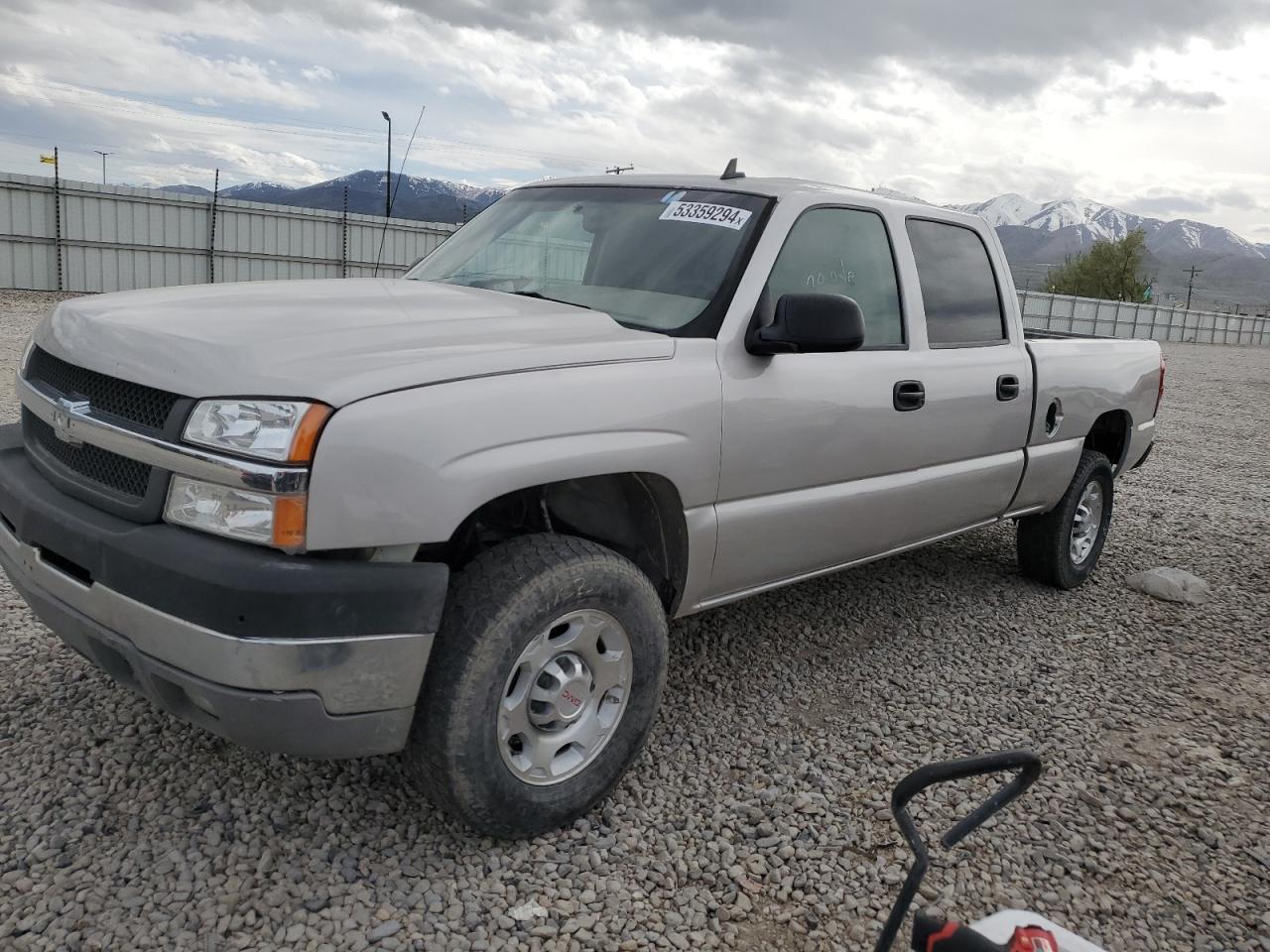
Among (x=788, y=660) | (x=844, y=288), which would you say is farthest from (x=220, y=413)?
(x=788, y=660)

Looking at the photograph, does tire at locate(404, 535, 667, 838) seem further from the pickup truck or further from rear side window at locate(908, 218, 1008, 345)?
rear side window at locate(908, 218, 1008, 345)

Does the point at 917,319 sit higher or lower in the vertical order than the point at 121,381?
higher

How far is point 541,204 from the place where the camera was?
3869mm

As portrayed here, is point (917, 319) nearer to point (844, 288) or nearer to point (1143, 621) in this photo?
point (844, 288)

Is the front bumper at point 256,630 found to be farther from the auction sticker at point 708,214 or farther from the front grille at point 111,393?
the auction sticker at point 708,214

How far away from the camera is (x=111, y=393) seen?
2.41m

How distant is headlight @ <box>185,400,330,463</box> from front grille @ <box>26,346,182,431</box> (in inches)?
4.8

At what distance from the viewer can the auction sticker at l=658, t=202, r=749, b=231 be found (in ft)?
10.7

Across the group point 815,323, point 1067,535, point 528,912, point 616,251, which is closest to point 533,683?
point 528,912

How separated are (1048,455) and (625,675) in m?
2.80

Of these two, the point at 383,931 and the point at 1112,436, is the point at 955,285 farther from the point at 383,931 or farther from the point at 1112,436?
the point at 383,931

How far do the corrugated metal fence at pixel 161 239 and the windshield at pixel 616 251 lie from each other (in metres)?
17.7

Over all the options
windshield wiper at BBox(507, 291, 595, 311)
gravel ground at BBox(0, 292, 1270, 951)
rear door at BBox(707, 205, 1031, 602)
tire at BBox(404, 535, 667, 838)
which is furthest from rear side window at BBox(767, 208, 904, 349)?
gravel ground at BBox(0, 292, 1270, 951)

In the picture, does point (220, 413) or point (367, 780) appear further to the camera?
point (367, 780)
